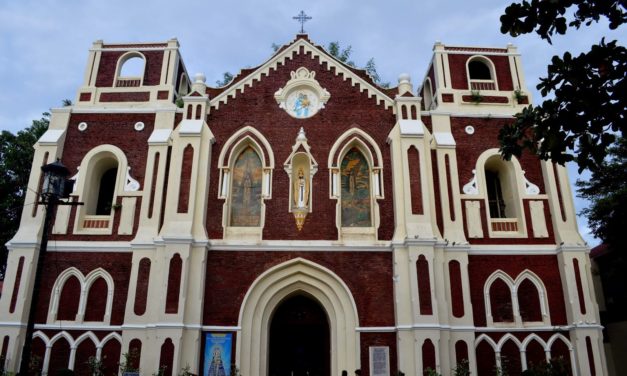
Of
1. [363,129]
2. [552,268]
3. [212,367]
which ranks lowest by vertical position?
[212,367]

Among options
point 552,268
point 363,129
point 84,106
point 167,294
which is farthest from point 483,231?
point 84,106

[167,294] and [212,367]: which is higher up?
[167,294]

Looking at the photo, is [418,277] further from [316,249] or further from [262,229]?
[262,229]

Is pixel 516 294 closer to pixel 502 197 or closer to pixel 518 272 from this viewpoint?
pixel 518 272

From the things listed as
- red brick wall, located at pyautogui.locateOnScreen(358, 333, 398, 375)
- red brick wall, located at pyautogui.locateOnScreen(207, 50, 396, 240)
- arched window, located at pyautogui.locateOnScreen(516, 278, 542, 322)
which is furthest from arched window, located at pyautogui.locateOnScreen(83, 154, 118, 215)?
arched window, located at pyautogui.locateOnScreen(516, 278, 542, 322)

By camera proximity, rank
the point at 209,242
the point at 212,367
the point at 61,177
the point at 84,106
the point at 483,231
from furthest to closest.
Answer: the point at 84,106 → the point at 483,231 → the point at 209,242 → the point at 212,367 → the point at 61,177

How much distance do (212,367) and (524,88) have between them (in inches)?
634

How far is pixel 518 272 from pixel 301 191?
8.10 metres

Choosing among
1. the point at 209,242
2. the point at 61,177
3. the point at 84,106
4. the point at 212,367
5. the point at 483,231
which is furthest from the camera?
the point at 84,106

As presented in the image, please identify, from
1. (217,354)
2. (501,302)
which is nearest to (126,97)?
(217,354)

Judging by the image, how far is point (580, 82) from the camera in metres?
7.49

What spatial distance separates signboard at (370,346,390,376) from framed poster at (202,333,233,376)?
453 cm

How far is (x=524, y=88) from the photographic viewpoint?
2155cm

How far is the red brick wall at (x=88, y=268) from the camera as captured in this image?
1777cm
